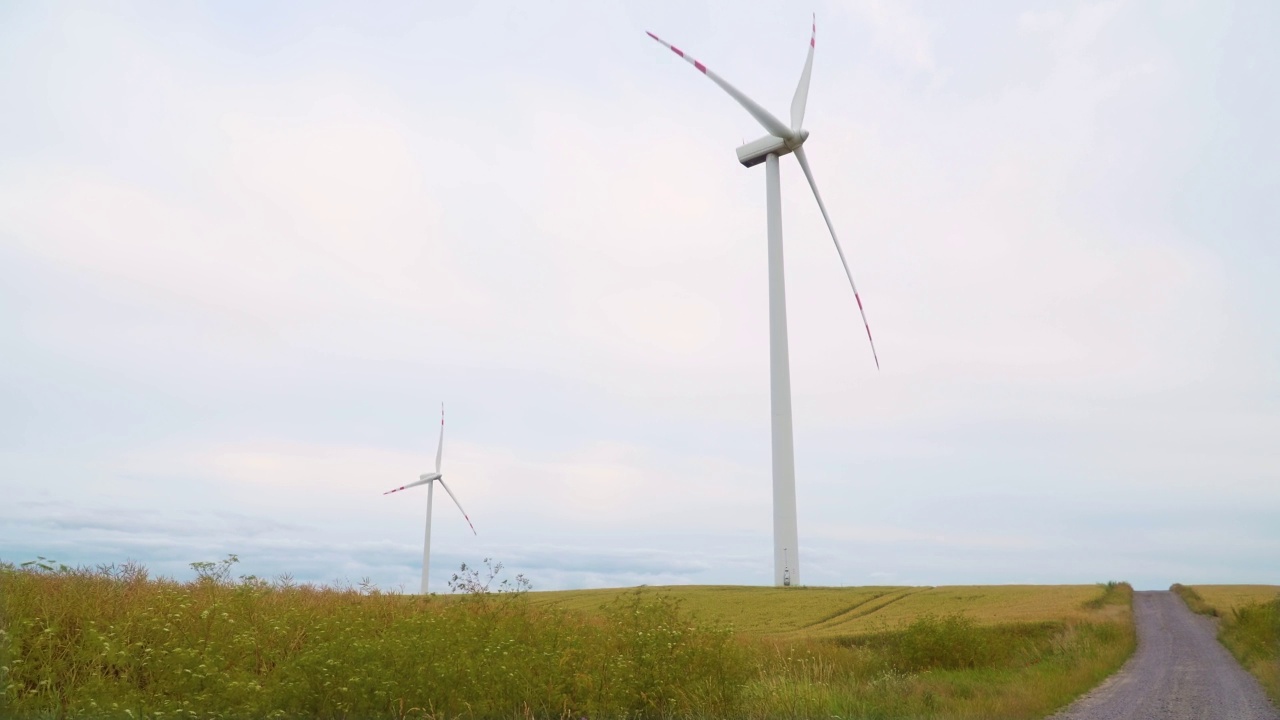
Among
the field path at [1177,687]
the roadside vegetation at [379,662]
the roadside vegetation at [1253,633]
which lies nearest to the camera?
the roadside vegetation at [379,662]

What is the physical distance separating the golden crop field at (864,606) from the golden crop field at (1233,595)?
6.85m

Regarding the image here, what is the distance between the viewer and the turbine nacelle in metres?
53.8

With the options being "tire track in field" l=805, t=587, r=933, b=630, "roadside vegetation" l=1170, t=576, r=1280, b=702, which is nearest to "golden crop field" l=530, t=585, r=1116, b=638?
"tire track in field" l=805, t=587, r=933, b=630

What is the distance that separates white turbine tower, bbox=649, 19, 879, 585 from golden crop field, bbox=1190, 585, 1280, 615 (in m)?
23.7

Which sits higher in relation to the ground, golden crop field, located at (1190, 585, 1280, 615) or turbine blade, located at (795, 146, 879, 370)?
turbine blade, located at (795, 146, 879, 370)

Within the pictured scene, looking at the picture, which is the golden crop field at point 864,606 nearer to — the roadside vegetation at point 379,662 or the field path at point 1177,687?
the field path at point 1177,687

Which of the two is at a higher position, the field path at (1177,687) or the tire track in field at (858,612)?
the tire track in field at (858,612)

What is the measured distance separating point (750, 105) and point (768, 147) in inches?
138

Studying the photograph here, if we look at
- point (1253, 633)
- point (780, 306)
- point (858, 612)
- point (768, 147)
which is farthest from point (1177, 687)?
point (768, 147)

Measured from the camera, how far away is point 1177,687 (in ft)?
75.3

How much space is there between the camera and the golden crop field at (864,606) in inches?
1329

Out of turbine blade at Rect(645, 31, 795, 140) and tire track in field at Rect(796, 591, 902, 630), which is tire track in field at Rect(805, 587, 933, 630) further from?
turbine blade at Rect(645, 31, 795, 140)

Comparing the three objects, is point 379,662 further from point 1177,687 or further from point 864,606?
point 864,606

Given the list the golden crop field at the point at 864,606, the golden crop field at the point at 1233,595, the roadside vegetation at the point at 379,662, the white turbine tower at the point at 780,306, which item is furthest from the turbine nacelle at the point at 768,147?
the roadside vegetation at the point at 379,662
